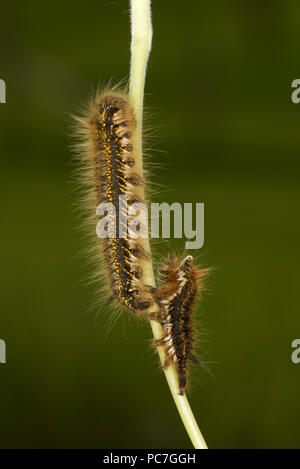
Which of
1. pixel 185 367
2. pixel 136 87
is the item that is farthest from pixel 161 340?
pixel 136 87

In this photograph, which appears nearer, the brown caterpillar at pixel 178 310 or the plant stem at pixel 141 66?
the plant stem at pixel 141 66

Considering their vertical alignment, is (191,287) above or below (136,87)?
below

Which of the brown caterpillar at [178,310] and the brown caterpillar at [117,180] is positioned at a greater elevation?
the brown caterpillar at [117,180]

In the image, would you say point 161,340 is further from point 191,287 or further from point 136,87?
point 136,87

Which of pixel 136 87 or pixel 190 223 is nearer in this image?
pixel 136 87

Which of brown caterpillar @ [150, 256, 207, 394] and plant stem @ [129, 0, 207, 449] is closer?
plant stem @ [129, 0, 207, 449]

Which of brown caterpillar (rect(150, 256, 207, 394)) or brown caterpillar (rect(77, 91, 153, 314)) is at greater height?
brown caterpillar (rect(77, 91, 153, 314))
